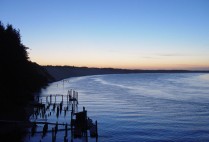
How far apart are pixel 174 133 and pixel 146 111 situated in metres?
17.6

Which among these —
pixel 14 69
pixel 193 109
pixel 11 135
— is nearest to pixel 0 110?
pixel 14 69

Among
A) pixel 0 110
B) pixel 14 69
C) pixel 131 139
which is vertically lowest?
pixel 131 139

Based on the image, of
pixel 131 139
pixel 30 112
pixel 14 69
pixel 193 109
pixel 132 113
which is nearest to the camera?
pixel 131 139

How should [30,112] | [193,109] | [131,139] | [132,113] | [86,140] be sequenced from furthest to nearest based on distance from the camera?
[193,109] < [132,113] < [30,112] < [131,139] < [86,140]

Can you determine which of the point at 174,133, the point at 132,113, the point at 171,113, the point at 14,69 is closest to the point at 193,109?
the point at 171,113

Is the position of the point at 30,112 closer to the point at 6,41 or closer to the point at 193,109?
the point at 6,41

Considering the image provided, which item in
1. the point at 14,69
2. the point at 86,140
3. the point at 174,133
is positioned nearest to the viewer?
the point at 86,140

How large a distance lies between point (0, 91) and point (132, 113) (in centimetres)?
2427

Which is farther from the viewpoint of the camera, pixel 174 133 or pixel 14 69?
pixel 14 69

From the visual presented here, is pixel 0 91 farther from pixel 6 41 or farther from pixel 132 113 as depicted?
pixel 132 113

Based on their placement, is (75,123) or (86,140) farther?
(75,123)

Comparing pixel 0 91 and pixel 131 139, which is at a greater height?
pixel 0 91

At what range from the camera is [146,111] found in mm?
51844

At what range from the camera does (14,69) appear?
130 feet
